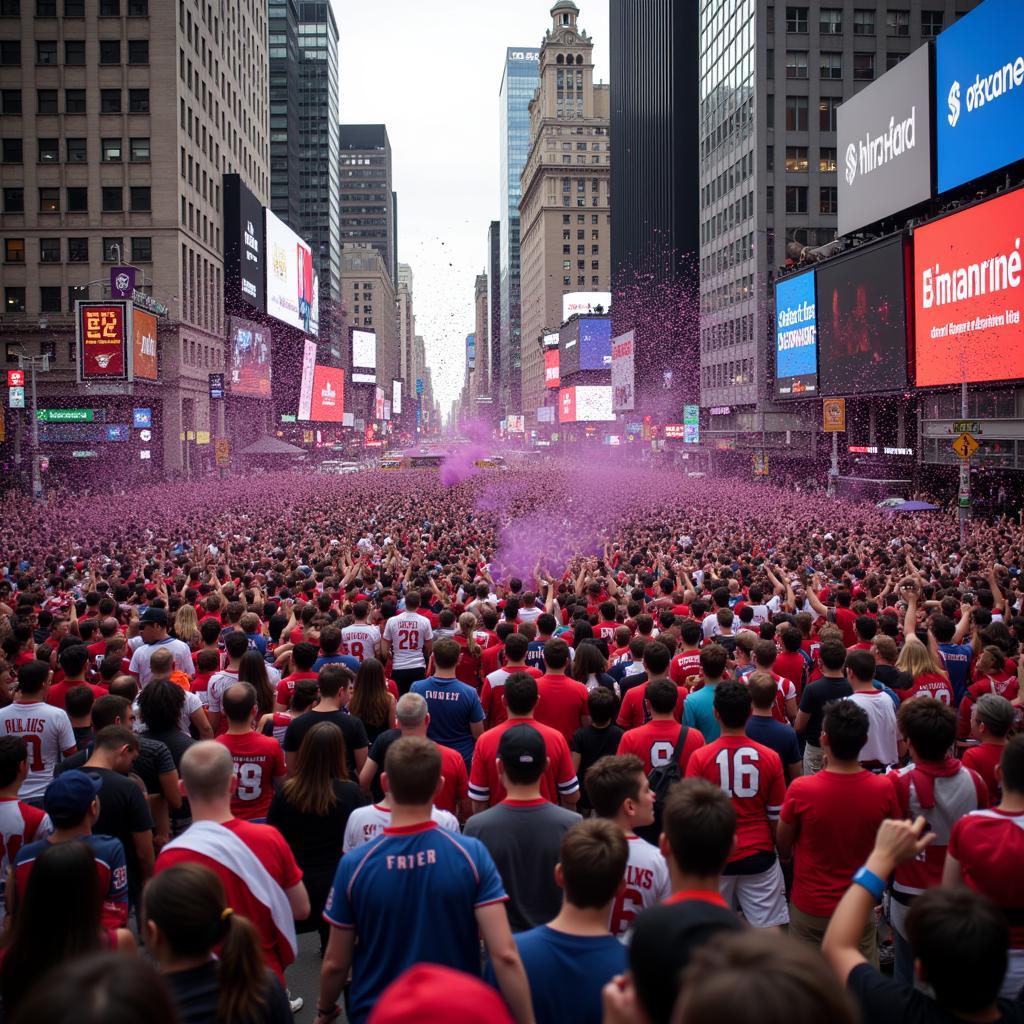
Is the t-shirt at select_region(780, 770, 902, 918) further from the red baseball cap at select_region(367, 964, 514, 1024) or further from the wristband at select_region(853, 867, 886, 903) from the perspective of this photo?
the red baseball cap at select_region(367, 964, 514, 1024)

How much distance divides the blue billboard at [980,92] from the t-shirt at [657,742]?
39.2 m

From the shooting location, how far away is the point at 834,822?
4711mm

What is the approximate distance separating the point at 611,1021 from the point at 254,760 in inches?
156

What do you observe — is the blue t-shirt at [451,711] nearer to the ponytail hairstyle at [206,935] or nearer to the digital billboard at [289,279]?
the ponytail hairstyle at [206,935]

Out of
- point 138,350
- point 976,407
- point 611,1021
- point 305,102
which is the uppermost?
point 305,102

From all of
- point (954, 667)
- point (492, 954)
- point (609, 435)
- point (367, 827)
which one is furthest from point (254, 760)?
point (609, 435)

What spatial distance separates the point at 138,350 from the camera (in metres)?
51.3

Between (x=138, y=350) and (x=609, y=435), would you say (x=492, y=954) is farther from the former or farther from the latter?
(x=609, y=435)

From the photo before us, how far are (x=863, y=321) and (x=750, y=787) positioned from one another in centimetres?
4528

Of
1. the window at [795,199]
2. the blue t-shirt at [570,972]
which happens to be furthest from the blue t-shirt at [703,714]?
the window at [795,199]

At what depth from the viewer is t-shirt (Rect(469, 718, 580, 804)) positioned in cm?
556

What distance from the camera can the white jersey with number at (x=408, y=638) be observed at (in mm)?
9828

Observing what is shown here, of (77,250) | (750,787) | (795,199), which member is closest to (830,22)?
(795,199)

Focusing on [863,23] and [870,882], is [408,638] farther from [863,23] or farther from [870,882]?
[863,23]
